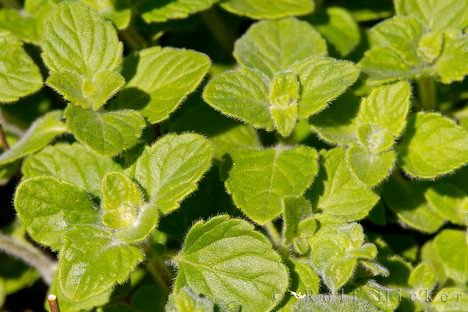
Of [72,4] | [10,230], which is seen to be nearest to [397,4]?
[72,4]

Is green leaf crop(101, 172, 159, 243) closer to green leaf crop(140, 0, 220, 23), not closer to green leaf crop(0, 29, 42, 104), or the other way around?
green leaf crop(0, 29, 42, 104)

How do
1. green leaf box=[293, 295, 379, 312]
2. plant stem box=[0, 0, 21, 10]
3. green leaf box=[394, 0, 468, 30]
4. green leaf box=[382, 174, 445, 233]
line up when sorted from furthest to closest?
plant stem box=[0, 0, 21, 10]
green leaf box=[394, 0, 468, 30]
green leaf box=[382, 174, 445, 233]
green leaf box=[293, 295, 379, 312]

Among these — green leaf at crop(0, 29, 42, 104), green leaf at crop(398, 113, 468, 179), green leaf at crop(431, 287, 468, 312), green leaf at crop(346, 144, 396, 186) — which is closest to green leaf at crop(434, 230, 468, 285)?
green leaf at crop(431, 287, 468, 312)

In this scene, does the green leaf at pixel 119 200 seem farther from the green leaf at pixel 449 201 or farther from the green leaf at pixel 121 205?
the green leaf at pixel 449 201

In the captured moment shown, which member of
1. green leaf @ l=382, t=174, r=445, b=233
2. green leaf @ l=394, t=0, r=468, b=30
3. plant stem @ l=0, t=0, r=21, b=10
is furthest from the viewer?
plant stem @ l=0, t=0, r=21, b=10

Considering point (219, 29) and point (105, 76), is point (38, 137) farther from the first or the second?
point (219, 29)

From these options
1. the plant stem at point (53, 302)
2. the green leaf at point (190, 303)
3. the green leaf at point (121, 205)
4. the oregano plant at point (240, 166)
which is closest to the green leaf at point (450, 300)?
the oregano plant at point (240, 166)
